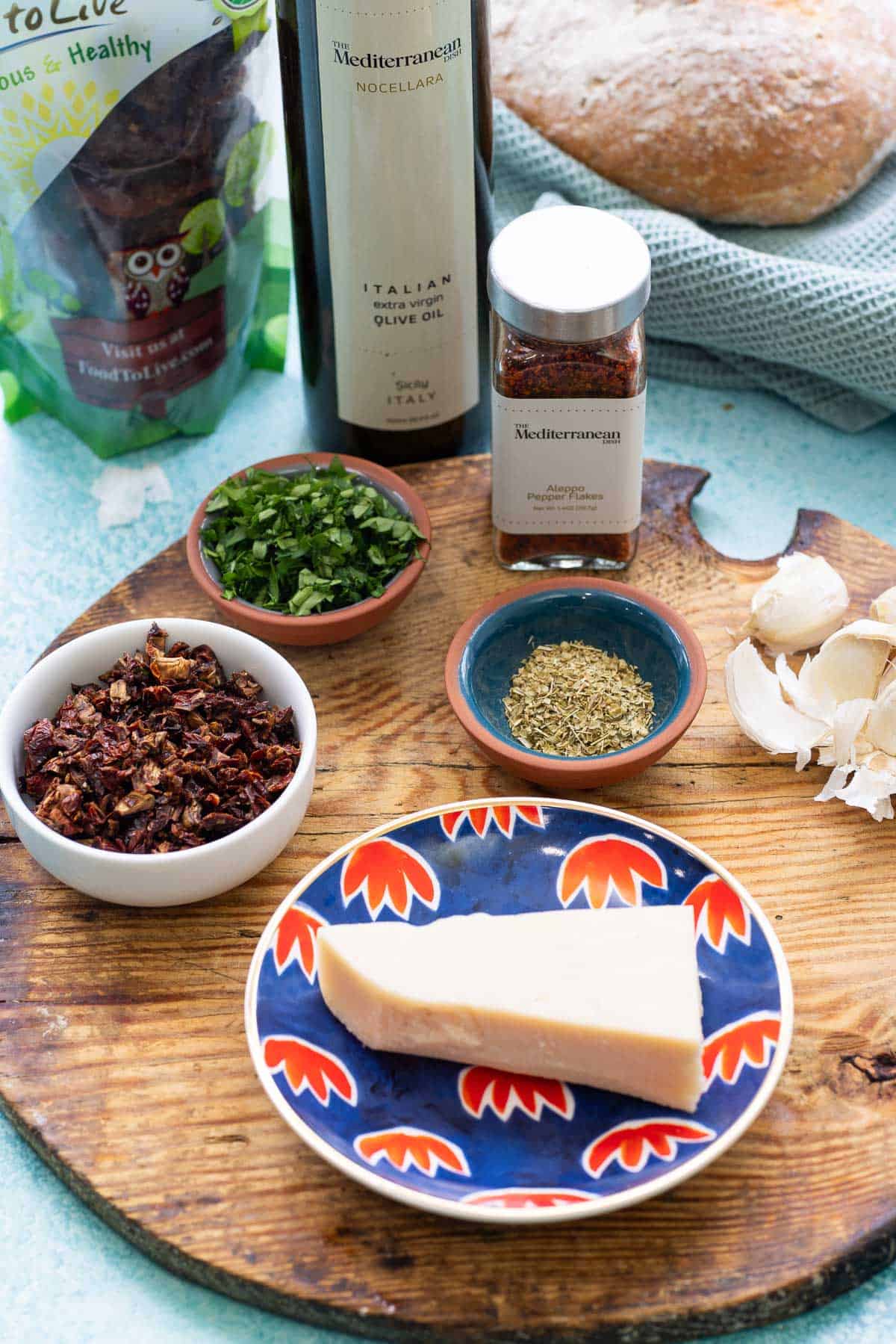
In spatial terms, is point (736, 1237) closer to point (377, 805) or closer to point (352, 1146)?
point (352, 1146)

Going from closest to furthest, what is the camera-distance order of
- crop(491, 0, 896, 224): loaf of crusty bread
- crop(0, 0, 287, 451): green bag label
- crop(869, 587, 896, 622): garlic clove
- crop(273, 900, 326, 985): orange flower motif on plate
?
crop(273, 900, 326, 985): orange flower motif on plate < crop(869, 587, 896, 622): garlic clove < crop(0, 0, 287, 451): green bag label < crop(491, 0, 896, 224): loaf of crusty bread

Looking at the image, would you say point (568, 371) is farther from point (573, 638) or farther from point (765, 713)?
point (765, 713)

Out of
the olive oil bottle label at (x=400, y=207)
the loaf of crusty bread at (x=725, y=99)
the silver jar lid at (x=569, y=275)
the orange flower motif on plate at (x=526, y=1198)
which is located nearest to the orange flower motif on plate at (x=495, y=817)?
the orange flower motif on plate at (x=526, y=1198)

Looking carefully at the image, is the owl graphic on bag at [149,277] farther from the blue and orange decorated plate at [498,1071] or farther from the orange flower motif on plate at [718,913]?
the orange flower motif on plate at [718,913]

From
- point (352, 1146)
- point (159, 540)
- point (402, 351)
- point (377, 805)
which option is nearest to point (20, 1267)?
point (352, 1146)

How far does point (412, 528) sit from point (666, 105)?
0.78 metres

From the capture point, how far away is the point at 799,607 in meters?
1.43

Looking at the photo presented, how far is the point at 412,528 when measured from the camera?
146cm

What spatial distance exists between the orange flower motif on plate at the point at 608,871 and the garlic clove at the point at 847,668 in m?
0.25

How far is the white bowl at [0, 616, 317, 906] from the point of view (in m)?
1.16

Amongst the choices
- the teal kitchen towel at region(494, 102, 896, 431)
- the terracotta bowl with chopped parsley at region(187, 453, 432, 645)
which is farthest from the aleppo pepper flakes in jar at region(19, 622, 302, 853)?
the teal kitchen towel at region(494, 102, 896, 431)

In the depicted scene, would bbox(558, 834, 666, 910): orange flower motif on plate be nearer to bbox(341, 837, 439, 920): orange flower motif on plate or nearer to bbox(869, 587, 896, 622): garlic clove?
bbox(341, 837, 439, 920): orange flower motif on plate

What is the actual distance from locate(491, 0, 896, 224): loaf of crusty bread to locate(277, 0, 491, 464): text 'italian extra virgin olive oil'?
1.23 feet

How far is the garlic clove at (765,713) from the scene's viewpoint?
1344mm
